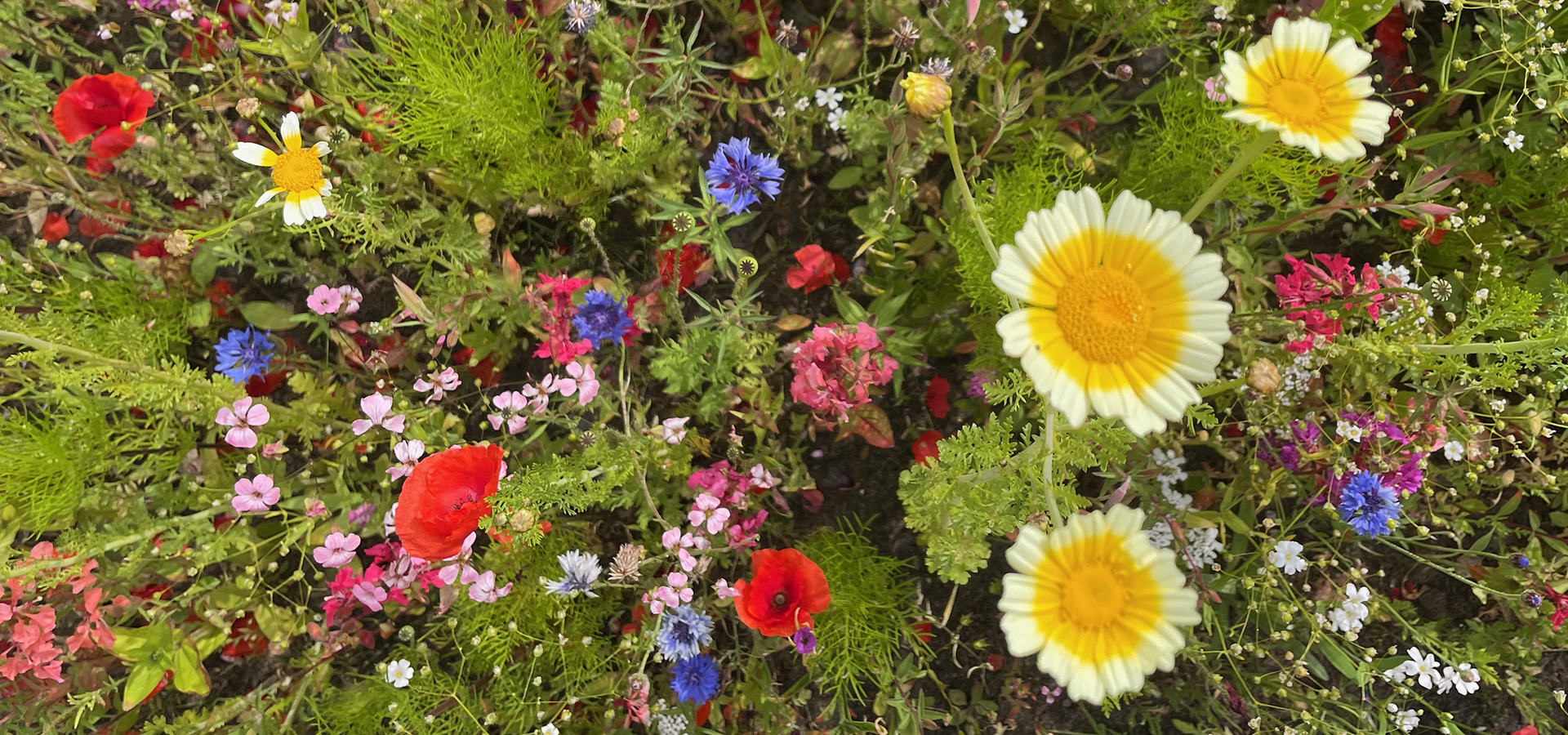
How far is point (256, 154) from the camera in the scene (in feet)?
5.84

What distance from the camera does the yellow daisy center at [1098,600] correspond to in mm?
1257

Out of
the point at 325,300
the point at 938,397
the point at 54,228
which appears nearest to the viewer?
the point at 325,300

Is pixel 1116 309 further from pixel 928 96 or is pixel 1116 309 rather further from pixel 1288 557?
pixel 1288 557

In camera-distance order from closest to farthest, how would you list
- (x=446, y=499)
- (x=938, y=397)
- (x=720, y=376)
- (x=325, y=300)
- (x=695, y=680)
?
(x=446, y=499) < (x=695, y=680) < (x=720, y=376) < (x=325, y=300) < (x=938, y=397)

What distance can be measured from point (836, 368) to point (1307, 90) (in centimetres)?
107

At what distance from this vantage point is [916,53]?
7.23 ft

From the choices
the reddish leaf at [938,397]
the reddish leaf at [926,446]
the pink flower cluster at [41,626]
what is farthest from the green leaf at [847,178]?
the pink flower cluster at [41,626]

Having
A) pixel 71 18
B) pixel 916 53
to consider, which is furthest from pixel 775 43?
pixel 71 18

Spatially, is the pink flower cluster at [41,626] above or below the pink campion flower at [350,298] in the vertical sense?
below

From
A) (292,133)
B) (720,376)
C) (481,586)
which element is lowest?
(481,586)

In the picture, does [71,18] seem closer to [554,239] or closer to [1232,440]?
[554,239]

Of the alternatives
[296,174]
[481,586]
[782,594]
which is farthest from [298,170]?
[782,594]

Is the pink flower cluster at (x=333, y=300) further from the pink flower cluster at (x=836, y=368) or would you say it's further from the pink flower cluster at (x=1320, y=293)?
the pink flower cluster at (x=1320, y=293)

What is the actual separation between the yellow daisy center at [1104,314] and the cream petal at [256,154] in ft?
5.60
